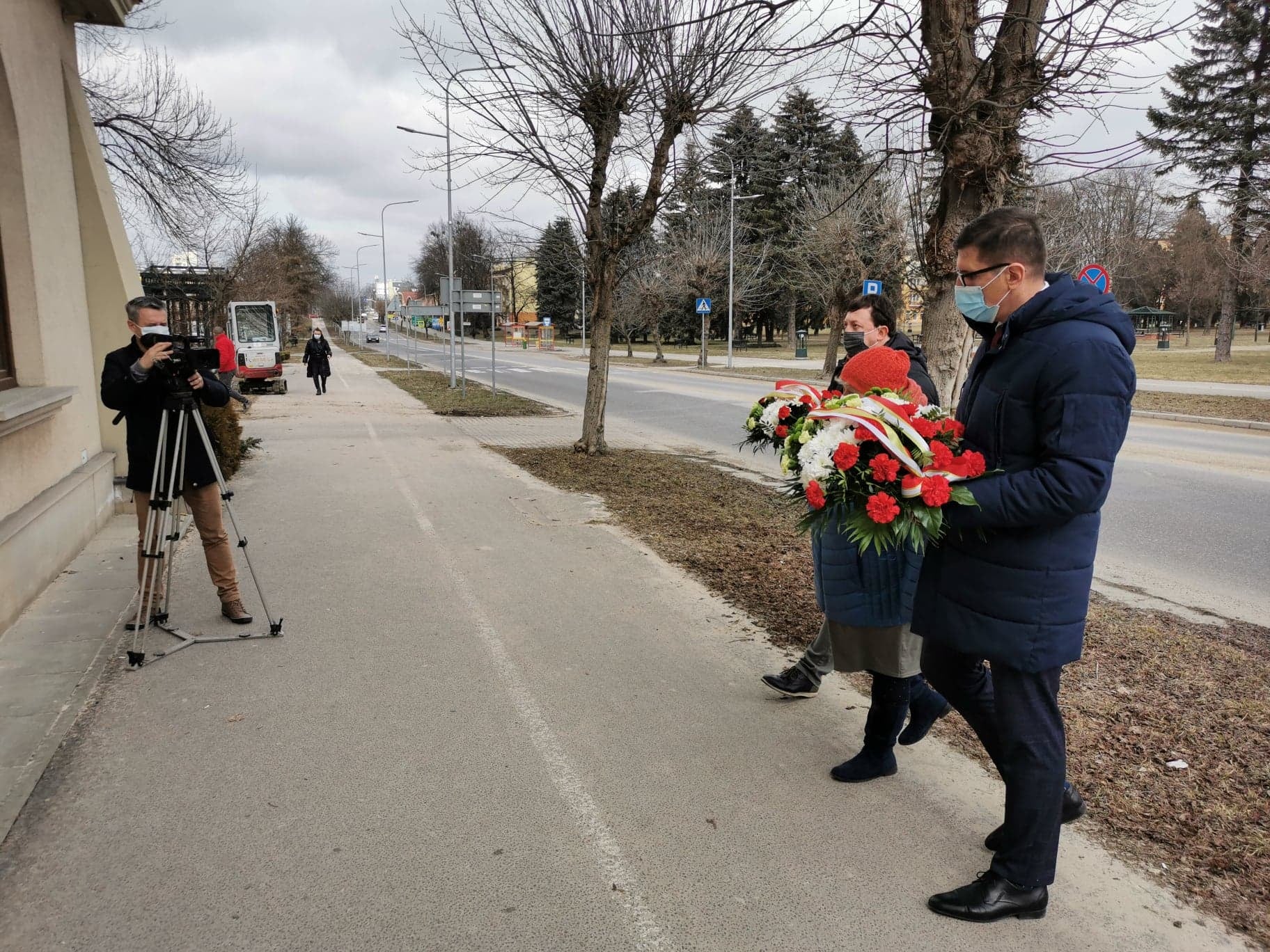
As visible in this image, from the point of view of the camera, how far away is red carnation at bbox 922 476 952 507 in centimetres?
256

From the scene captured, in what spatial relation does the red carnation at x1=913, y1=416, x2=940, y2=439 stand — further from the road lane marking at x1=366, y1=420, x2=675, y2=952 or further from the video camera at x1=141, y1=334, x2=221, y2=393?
the video camera at x1=141, y1=334, x2=221, y2=393

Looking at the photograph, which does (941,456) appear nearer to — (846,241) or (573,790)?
(573,790)

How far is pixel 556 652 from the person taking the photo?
494 cm

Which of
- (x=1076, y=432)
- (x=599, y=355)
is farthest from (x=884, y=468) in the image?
(x=599, y=355)

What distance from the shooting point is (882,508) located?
267 centimetres

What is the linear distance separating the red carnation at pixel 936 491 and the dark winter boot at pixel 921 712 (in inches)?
55.4

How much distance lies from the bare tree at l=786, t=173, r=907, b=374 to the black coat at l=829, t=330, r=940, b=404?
24.9 meters

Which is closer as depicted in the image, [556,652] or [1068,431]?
[1068,431]

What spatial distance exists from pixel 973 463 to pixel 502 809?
7.12 ft

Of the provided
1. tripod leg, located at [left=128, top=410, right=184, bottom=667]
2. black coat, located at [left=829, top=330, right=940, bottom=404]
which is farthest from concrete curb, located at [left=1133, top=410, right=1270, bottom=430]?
tripod leg, located at [left=128, top=410, right=184, bottom=667]

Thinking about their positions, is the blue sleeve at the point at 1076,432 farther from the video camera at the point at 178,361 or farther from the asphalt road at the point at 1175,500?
the asphalt road at the point at 1175,500

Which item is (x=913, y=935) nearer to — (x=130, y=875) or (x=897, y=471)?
(x=897, y=471)

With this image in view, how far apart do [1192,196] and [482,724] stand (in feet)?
129

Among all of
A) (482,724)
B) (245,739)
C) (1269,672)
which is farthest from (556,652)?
(1269,672)
